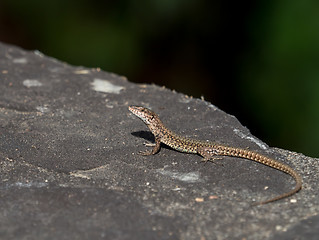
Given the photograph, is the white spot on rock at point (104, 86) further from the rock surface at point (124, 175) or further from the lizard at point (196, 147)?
the lizard at point (196, 147)

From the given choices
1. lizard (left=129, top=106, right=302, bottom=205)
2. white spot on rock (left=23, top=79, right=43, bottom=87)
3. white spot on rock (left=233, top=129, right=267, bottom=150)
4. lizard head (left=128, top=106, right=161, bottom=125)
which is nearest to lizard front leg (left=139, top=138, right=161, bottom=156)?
lizard (left=129, top=106, right=302, bottom=205)

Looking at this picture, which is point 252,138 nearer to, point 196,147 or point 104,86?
point 196,147

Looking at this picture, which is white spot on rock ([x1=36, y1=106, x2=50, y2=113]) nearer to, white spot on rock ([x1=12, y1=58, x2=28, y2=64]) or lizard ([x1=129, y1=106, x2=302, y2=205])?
lizard ([x1=129, y1=106, x2=302, y2=205])

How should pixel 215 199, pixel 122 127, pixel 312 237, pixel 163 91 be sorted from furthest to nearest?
pixel 163 91 < pixel 122 127 < pixel 215 199 < pixel 312 237

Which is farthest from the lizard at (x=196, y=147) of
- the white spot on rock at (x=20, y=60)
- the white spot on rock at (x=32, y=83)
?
the white spot on rock at (x=20, y=60)

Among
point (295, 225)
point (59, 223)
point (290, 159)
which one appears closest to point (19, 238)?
point (59, 223)

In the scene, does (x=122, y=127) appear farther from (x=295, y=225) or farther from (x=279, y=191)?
(x=295, y=225)
